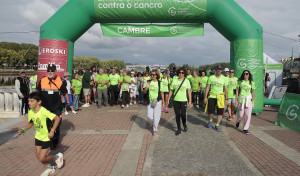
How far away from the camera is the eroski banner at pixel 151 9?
769 centimetres

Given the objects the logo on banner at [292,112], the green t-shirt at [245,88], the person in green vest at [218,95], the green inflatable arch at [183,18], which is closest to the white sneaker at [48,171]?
the person in green vest at [218,95]

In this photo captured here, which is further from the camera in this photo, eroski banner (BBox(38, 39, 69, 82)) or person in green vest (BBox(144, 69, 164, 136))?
eroski banner (BBox(38, 39, 69, 82))

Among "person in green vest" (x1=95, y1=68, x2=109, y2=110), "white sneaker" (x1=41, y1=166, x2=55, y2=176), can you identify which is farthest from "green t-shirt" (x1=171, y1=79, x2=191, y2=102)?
"person in green vest" (x1=95, y1=68, x2=109, y2=110)

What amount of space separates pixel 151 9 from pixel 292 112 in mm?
6268

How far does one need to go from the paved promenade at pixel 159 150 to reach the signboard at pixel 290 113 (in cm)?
27

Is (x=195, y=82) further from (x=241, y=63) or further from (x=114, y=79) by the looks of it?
(x=114, y=79)

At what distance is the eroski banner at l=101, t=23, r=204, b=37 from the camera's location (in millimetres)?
8359

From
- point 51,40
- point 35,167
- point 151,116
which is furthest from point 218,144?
point 51,40

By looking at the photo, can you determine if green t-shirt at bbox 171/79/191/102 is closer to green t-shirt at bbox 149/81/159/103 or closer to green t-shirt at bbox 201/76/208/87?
green t-shirt at bbox 149/81/159/103

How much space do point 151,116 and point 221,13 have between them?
5.23 m

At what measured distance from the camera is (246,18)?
24.3ft

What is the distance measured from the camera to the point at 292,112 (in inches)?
237

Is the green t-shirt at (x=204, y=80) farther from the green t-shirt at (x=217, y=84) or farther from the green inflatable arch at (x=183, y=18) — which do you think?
the green t-shirt at (x=217, y=84)

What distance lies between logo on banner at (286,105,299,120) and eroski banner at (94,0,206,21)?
15.4ft
